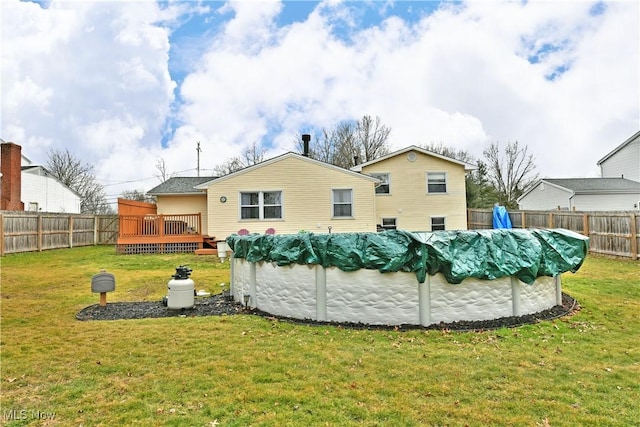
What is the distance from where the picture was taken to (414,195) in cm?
2055

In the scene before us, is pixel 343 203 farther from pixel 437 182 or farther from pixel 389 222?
pixel 437 182

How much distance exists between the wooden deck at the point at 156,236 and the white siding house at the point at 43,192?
1344cm

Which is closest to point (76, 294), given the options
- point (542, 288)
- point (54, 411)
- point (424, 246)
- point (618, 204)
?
point (54, 411)

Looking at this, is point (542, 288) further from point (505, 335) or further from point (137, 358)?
point (137, 358)

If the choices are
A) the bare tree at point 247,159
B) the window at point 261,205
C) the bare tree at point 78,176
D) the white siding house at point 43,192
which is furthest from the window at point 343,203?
the bare tree at point 78,176

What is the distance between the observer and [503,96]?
17.7 metres

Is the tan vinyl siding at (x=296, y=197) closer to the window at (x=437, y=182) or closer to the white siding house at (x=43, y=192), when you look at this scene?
the window at (x=437, y=182)

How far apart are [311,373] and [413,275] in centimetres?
245

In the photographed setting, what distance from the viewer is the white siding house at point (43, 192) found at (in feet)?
82.6

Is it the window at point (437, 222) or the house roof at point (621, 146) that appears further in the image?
the house roof at point (621, 146)

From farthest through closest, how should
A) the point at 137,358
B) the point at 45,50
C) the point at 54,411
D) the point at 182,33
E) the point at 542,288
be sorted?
the point at 182,33 < the point at 45,50 < the point at 542,288 < the point at 137,358 < the point at 54,411

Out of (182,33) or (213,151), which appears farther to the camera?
(213,151)

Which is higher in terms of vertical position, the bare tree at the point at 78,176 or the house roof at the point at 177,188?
the bare tree at the point at 78,176

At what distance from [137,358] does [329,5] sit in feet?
40.7
